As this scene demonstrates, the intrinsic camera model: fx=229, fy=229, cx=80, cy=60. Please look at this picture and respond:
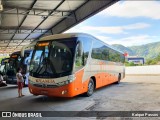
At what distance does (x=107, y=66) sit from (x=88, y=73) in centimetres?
325

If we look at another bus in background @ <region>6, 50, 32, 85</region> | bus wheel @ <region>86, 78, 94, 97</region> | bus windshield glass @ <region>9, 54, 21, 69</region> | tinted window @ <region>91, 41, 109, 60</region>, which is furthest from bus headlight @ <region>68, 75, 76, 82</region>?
bus windshield glass @ <region>9, 54, 21, 69</region>

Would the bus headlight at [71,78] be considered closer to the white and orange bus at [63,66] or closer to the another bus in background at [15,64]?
the white and orange bus at [63,66]

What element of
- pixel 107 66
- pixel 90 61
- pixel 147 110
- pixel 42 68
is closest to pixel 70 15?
pixel 107 66

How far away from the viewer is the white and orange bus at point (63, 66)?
27.9 feet

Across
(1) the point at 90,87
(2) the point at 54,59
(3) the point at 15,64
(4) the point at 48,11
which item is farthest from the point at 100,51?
(4) the point at 48,11

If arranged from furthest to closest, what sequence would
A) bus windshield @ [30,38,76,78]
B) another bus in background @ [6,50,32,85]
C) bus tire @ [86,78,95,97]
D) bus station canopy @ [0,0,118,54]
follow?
another bus in background @ [6,50,32,85] → bus station canopy @ [0,0,118,54] → bus tire @ [86,78,95,97] → bus windshield @ [30,38,76,78]

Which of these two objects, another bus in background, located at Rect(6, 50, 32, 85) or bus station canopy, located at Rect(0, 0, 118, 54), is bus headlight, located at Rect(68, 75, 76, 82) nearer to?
bus station canopy, located at Rect(0, 0, 118, 54)

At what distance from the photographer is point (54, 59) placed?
8891 mm

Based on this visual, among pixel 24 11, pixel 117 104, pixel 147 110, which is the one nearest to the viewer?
pixel 147 110

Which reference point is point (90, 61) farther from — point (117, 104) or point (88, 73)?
point (117, 104)

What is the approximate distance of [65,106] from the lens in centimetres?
797

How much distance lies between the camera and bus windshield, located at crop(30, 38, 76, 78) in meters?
8.62

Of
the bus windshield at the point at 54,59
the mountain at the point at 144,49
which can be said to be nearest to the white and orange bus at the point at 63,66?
the bus windshield at the point at 54,59

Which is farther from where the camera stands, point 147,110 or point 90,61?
point 90,61
